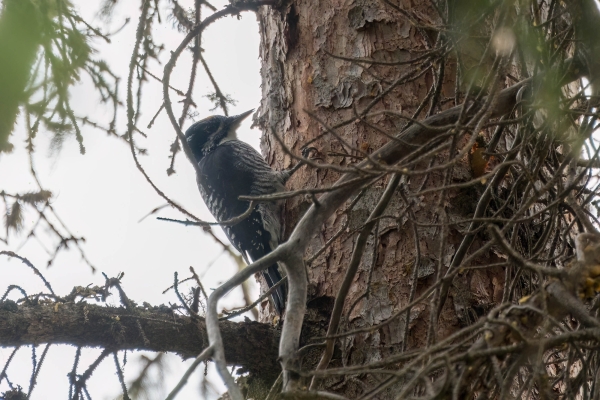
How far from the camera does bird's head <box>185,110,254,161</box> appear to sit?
547 cm

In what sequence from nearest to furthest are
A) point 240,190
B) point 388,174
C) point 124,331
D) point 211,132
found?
point 388,174 → point 124,331 → point 240,190 → point 211,132

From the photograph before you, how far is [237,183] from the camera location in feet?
15.9

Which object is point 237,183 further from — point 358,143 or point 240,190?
point 358,143

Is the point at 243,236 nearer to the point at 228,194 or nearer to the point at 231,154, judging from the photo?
the point at 228,194

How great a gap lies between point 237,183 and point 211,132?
2.89ft

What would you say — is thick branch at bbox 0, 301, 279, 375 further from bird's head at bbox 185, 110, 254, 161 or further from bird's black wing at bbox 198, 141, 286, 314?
bird's head at bbox 185, 110, 254, 161

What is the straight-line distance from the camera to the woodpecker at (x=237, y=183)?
4.39 meters

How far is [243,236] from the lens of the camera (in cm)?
469

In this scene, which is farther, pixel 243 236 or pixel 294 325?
pixel 243 236

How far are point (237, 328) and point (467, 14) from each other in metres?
1.62

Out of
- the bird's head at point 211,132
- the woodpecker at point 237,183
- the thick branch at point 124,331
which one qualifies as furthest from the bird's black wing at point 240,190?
the thick branch at point 124,331

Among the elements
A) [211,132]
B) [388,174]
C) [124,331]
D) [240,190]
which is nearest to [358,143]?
[388,174]

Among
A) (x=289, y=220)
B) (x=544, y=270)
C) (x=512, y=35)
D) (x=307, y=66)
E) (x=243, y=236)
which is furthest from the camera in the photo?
(x=243, y=236)

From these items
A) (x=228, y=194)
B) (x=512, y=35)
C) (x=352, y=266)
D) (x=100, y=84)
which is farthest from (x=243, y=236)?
(x=512, y=35)
